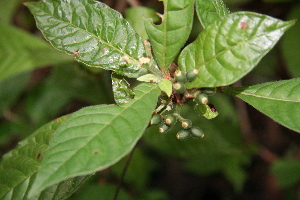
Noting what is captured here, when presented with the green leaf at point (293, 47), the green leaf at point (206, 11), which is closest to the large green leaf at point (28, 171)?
the green leaf at point (206, 11)

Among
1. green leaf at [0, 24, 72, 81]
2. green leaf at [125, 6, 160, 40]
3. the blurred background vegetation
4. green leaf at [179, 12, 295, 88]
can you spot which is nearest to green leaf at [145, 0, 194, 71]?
green leaf at [179, 12, 295, 88]

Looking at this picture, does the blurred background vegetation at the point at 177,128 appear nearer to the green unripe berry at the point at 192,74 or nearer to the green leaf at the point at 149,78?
the green leaf at the point at 149,78

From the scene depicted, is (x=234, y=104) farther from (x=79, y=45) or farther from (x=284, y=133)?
(x=79, y=45)

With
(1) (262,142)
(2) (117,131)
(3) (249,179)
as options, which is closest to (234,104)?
(1) (262,142)

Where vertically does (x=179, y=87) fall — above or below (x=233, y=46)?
below

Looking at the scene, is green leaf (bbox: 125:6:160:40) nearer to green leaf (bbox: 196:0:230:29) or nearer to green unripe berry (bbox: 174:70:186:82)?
green leaf (bbox: 196:0:230:29)

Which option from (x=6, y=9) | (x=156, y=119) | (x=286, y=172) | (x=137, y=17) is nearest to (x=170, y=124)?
(x=156, y=119)

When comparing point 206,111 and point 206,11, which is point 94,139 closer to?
point 206,111

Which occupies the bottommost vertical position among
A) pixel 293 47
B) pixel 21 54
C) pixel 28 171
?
pixel 21 54
